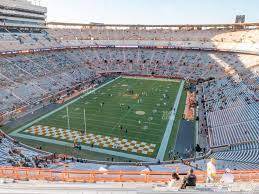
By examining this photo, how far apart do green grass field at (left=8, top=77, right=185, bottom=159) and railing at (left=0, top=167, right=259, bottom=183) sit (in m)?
15.6

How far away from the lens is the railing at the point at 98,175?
27.8 feet

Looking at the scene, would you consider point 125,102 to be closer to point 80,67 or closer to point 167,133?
point 167,133

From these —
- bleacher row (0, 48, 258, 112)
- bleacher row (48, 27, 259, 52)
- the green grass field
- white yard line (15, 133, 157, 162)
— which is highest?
bleacher row (48, 27, 259, 52)

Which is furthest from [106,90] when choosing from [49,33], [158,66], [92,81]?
[49,33]

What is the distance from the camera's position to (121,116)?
1325 inches

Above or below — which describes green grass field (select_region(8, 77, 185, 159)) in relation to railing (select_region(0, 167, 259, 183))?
below

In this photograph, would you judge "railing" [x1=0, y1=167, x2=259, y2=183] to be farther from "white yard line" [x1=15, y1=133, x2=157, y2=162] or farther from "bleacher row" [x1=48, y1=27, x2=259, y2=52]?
"bleacher row" [x1=48, y1=27, x2=259, y2=52]

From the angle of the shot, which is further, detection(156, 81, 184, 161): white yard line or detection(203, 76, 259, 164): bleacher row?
detection(156, 81, 184, 161): white yard line

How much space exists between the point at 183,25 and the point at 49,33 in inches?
1404

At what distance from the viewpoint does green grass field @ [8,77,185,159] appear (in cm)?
2792

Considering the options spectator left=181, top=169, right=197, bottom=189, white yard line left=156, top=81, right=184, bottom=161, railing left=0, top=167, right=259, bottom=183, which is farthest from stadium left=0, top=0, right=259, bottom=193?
spectator left=181, top=169, right=197, bottom=189

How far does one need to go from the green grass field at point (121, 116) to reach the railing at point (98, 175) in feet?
51.0

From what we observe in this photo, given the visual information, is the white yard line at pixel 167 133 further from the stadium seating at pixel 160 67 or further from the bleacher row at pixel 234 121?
the bleacher row at pixel 234 121

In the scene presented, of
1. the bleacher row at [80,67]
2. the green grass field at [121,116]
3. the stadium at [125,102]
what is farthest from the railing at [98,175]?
the bleacher row at [80,67]
